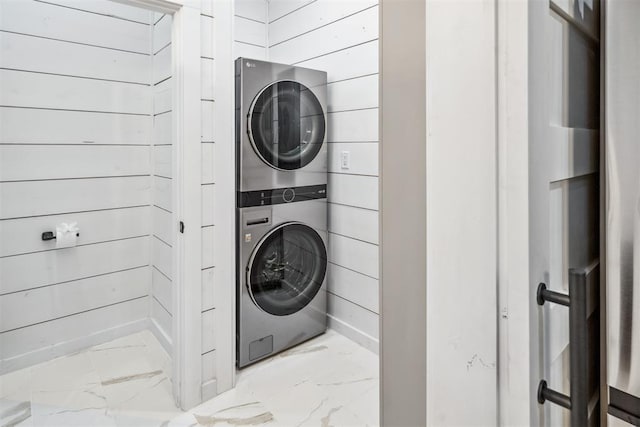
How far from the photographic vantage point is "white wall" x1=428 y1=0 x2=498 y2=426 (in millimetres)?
476

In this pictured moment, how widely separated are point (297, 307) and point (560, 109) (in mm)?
2176

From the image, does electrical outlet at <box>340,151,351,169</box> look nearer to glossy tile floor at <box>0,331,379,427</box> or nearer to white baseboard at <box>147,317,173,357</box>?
glossy tile floor at <box>0,331,379,427</box>

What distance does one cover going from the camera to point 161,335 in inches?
100

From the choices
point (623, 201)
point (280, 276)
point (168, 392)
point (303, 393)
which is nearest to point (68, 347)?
point (168, 392)

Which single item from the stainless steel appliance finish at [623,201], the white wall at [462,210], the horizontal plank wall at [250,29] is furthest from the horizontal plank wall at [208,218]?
the stainless steel appliance finish at [623,201]

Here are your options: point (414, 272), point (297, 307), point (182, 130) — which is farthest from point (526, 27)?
point (297, 307)

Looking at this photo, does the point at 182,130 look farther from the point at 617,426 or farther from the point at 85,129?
the point at 617,426

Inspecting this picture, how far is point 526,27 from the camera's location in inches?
17.9

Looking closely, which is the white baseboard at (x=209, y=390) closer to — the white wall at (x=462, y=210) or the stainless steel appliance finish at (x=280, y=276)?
the stainless steel appliance finish at (x=280, y=276)

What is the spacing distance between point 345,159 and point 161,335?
167 centimetres

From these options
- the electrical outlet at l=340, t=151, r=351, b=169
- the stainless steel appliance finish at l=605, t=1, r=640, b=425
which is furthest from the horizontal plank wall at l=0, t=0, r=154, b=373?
the stainless steel appliance finish at l=605, t=1, r=640, b=425

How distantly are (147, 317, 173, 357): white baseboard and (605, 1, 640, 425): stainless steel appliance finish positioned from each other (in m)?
2.32

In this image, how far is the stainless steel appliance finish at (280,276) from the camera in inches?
89.5

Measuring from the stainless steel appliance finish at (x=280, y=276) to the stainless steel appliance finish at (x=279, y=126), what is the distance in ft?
0.53
